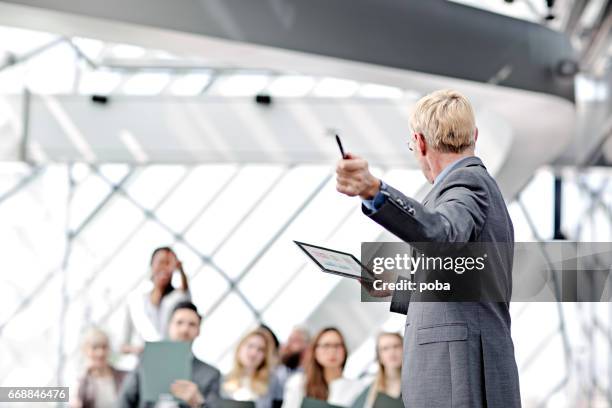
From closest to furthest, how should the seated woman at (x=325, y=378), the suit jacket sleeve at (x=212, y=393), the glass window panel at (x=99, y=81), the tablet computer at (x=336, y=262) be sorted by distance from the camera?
1. the tablet computer at (x=336, y=262)
2. the suit jacket sleeve at (x=212, y=393)
3. the seated woman at (x=325, y=378)
4. the glass window panel at (x=99, y=81)

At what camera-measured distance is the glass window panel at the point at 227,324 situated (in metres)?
19.4

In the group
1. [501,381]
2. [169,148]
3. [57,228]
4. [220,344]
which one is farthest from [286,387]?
[220,344]

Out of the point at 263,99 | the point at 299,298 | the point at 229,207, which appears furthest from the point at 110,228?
the point at 263,99

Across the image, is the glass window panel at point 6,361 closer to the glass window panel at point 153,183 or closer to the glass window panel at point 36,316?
the glass window panel at point 36,316

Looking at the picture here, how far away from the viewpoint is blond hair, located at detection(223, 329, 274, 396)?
24.5 feet

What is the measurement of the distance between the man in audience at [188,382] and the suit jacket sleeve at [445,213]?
11.1 feet

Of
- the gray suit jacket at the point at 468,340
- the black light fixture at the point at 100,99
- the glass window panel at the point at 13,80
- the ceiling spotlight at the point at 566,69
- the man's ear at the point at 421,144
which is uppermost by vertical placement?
the glass window panel at the point at 13,80

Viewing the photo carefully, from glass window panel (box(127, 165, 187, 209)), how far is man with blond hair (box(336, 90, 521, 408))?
637 inches

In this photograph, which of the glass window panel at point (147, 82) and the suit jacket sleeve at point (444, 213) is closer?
the suit jacket sleeve at point (444, 213)

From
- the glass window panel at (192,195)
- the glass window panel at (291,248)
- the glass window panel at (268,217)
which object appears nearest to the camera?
the glass window panel at (291,248)

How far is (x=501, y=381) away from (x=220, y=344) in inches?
668

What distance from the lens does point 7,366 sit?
399 inches

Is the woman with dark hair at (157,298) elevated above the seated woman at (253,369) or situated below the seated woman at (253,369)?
above

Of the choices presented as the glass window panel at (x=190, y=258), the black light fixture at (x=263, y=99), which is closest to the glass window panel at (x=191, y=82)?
the black light fixture at (x=263, y=99)
